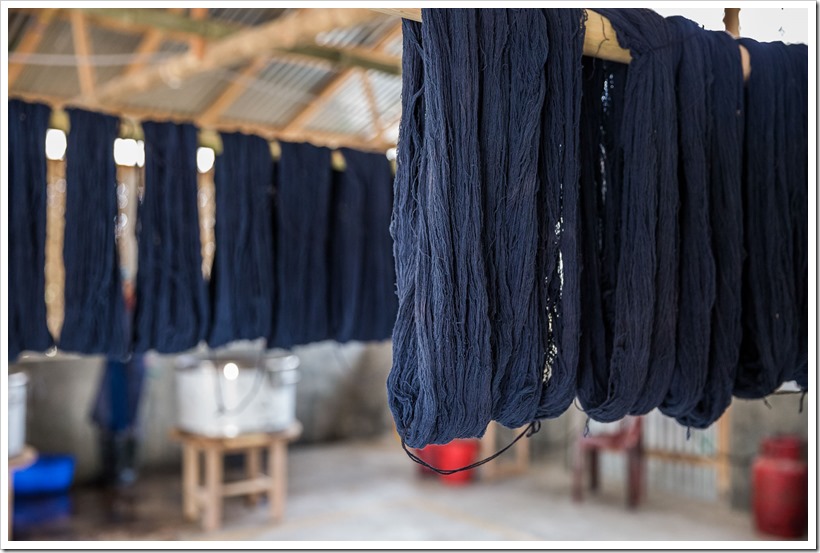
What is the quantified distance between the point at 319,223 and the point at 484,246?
1.36 meters

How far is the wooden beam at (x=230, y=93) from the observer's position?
313 inches

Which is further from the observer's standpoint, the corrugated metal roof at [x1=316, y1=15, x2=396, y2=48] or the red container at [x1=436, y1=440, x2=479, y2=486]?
the corrugated metal roof at [x1=316, y1=15, x2=396, y2=48]

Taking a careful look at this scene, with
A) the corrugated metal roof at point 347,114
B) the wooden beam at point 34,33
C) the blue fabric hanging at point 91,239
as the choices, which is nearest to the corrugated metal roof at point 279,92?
the corrugated metal roof at point 347,114

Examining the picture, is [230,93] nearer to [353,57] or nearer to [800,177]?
[353,57]

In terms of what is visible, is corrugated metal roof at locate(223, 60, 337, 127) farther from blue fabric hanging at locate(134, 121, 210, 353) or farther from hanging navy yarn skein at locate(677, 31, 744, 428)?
hanging navy yarn skein at locate(677, 31, 744, 428)

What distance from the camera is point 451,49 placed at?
1081 millimetres

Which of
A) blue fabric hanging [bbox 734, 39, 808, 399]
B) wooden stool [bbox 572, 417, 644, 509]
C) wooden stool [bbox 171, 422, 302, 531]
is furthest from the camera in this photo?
wooden stool [bbox 572, 417, 644, 509]

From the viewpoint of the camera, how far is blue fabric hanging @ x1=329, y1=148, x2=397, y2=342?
2475mm

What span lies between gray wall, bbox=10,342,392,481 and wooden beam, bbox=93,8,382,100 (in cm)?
213

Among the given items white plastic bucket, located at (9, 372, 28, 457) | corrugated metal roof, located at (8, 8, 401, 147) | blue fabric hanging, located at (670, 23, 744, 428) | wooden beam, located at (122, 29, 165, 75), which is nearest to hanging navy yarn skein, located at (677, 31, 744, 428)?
blue fabric hanging, located at (670, 23, 744, 428)

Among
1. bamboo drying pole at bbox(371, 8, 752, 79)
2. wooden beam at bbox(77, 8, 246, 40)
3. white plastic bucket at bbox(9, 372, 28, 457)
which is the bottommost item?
white plastic bucket at bbox(9, 372, 28, 457)

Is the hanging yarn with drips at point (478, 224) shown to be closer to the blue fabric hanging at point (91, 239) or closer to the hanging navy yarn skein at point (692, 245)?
the hanging navy yarn skein at point (692, 245)

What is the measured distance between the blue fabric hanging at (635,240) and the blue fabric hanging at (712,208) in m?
0.04

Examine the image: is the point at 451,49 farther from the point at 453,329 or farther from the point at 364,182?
the point at 364,182
